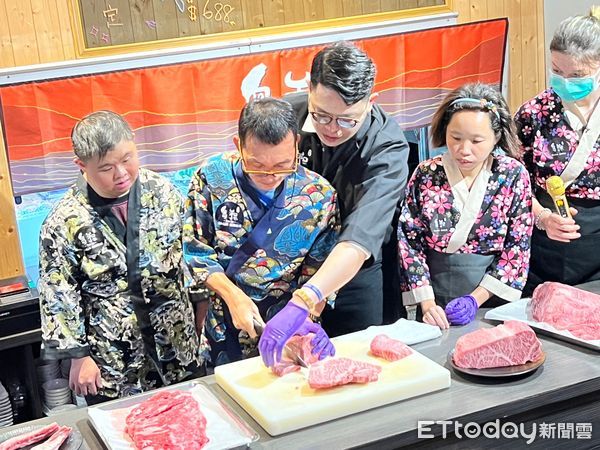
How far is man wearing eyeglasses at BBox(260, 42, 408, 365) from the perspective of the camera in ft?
6.51

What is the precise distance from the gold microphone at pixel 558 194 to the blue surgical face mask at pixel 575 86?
0.97ft

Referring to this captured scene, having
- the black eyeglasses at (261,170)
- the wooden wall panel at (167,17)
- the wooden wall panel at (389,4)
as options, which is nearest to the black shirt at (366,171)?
the black eyeglasses at (261,170)

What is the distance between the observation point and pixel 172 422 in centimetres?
165

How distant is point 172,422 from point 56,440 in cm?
25

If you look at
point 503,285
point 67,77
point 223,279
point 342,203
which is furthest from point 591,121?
point 67,77

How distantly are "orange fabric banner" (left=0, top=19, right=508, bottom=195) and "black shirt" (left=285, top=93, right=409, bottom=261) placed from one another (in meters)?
1.65

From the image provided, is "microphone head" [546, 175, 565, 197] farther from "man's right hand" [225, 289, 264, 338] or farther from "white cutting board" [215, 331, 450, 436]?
"man's right hand" [225, 289, 264, 338]

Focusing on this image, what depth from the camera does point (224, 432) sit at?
5.34 ft

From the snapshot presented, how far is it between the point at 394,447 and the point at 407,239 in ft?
3.01

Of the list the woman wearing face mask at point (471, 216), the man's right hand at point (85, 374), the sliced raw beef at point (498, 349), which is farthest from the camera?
the woman wearing face mask at point (471, 216)

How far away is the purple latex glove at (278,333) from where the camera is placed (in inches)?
69.9

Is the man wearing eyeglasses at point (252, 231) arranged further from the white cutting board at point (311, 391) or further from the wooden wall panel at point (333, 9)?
the wooden wall panel at point (333, 9)

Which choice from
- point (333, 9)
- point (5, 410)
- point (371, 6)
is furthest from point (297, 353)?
point (371, 6)
